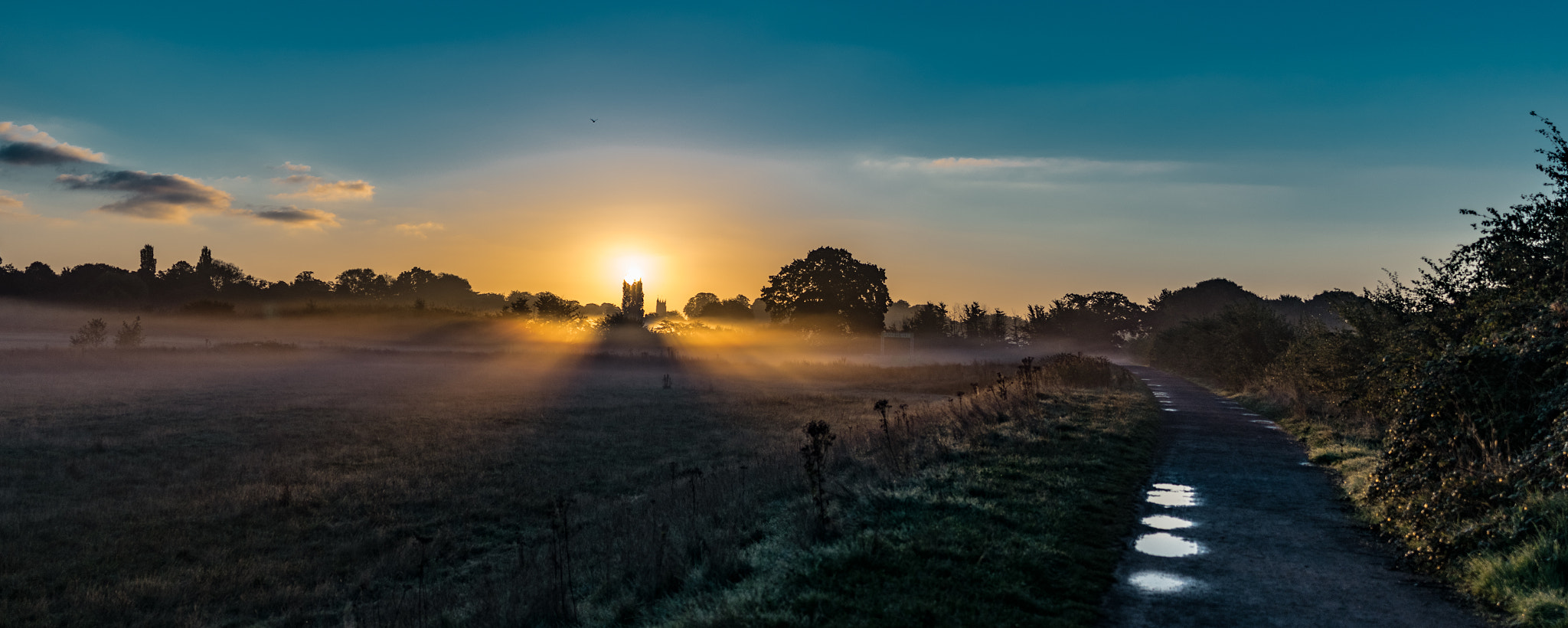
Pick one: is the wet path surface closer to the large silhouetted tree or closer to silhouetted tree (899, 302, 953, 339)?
the large silhouetted tree

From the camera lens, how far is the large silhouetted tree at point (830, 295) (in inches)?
3684

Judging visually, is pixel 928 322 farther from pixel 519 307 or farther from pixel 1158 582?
pixel 1158 582

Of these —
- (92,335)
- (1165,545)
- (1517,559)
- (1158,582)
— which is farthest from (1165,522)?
(92,335)

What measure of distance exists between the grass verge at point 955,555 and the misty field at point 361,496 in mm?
1254

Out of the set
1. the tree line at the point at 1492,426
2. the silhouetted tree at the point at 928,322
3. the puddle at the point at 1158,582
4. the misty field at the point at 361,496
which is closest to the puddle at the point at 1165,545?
the puddle at the point at 1158,582

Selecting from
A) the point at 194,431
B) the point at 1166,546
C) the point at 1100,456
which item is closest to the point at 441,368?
the point at 194,431

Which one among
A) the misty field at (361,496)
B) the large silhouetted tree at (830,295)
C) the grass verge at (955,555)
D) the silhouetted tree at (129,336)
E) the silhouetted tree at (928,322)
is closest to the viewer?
the grass verge at (955,555)

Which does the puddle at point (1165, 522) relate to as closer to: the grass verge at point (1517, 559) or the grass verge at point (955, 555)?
the grass verge at point (955, 555)

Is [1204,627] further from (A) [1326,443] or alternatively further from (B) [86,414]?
(B) [86,414]

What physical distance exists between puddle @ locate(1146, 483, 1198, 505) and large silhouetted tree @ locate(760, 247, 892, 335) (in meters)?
79.3

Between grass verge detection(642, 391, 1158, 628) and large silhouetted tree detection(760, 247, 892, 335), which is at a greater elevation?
large silhouetted tree detection(760, 247, 892, 335)

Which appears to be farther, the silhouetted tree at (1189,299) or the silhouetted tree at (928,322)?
the silhouetted tree at (1189,299)

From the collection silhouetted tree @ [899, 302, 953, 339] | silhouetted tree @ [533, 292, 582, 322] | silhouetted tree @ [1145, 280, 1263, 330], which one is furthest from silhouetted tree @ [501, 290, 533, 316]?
silhouetted tree @ [1145, 280, 1263, 330]

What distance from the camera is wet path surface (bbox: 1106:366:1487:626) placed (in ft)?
23.0
